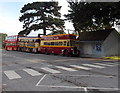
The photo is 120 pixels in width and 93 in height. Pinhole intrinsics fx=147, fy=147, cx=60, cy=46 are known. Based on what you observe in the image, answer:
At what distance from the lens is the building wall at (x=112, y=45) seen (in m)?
26.4

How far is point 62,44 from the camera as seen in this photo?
2667 centimetres

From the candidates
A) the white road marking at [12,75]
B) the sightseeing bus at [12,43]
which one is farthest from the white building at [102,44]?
the sightseeing bus at [12,43]

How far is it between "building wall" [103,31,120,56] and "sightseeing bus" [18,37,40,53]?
15127 millimetres

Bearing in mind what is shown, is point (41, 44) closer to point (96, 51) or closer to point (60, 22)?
point (96, 51)

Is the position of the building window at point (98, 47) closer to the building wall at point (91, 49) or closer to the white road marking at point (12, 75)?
the building wall at point (91, 49)

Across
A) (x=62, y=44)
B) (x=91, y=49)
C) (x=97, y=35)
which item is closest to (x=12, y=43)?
(x=62, y=44)

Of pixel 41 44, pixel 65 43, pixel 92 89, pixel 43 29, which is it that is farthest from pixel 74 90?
pixel 43 29

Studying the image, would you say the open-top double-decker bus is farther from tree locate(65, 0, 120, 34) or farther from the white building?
tree locate(65, 0, 120, 34)

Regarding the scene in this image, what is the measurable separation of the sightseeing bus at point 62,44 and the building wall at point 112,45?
5.26 m

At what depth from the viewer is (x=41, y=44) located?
109 feet

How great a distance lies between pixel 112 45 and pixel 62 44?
9360mm

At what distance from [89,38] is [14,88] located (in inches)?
990

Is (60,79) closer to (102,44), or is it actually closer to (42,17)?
(102,44)

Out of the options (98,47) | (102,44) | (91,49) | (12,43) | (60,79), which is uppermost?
(12,43)
